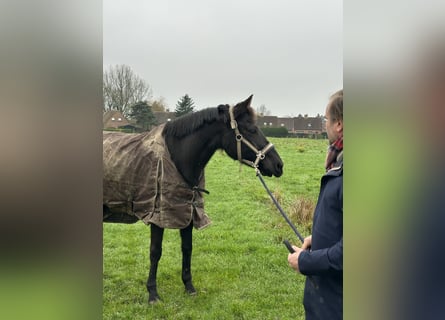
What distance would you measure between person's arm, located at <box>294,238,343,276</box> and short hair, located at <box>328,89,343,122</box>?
413 millimetres

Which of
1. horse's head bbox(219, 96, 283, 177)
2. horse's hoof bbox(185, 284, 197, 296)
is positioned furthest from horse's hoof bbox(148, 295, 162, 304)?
horse's head bbox(219, 96, 283, 177)

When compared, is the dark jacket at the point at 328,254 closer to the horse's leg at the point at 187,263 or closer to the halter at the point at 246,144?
the halter at the point at 246,144

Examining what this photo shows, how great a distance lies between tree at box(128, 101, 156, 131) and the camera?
3.54 meters

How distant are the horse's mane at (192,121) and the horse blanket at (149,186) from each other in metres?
0.11

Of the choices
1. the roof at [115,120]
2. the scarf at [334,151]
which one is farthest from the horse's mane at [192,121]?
the scarf at [334,151]

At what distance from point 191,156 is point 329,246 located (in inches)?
76.2

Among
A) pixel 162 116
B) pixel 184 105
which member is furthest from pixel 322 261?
pixel 162 116

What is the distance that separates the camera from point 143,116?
3.64 metres

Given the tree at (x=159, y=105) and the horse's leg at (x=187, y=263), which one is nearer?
the horse's leg at (x=187, y=263)

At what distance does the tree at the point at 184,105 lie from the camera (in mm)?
3576

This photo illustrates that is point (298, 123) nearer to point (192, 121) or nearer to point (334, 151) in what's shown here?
point (192, 121)
